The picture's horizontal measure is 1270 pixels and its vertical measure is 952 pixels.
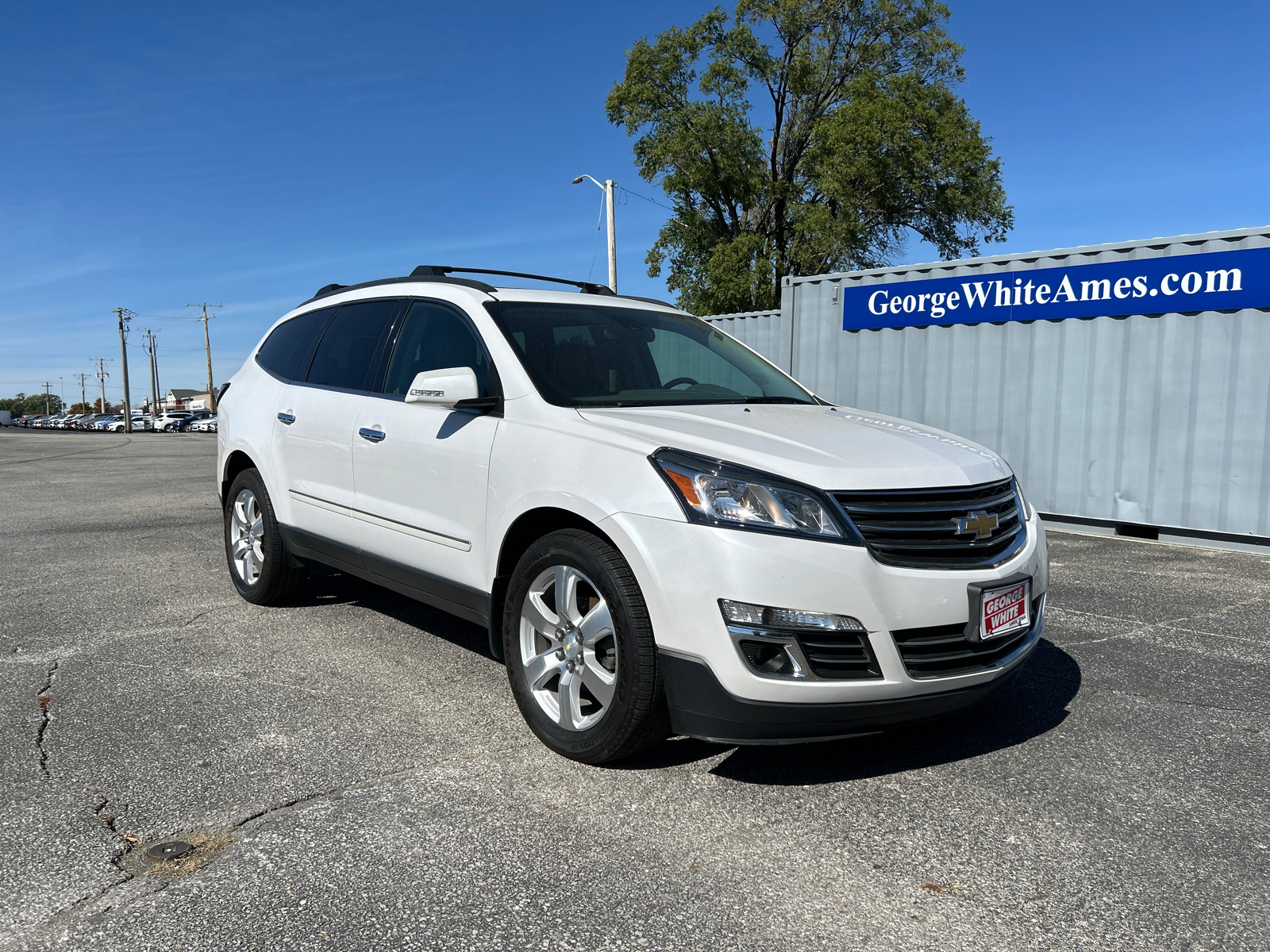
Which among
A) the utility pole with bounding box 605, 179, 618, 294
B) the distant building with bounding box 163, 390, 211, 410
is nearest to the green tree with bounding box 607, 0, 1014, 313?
the utility pole with bounding box 605, 179, 618, 294

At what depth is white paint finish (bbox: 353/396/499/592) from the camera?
12.0ft

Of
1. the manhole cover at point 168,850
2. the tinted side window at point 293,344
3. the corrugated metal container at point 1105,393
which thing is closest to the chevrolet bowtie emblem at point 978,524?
the manhole cover at point 168,850

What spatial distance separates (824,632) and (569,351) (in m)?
1.78

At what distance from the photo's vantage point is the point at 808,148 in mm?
29547

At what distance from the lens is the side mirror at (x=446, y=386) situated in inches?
139

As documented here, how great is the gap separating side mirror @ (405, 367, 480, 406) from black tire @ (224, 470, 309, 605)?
1.99m

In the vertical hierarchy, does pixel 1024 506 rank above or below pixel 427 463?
below

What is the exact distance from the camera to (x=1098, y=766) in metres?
3.25

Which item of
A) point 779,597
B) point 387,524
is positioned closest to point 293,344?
point 387,524

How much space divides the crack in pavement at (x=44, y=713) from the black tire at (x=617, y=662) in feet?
5.62

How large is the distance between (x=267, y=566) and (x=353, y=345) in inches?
56.8

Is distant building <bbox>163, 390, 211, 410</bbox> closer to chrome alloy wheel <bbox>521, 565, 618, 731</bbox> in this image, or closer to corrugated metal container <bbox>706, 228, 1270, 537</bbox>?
corrugated metal container <bbox>706, 228, 1270, 537</bbox>

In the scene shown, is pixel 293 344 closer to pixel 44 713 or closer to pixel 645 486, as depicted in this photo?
pixel 44 713

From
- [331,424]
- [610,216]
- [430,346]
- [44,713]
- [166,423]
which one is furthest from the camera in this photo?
[166,423]
